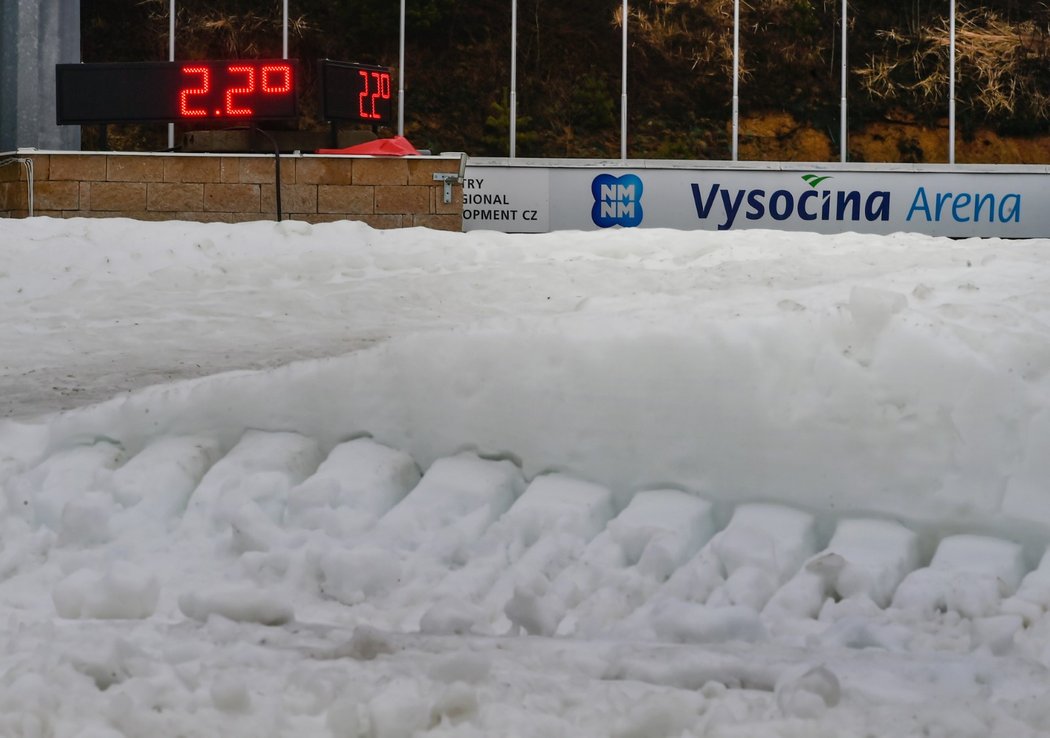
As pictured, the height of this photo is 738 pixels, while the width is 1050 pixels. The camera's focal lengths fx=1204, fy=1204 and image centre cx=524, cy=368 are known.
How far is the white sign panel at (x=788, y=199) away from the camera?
1617 cm

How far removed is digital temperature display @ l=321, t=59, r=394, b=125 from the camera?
13.4 metres

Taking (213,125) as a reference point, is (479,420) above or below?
below

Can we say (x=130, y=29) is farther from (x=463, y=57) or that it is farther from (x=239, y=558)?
(x=239, y=558)

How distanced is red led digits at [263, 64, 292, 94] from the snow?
817 cm

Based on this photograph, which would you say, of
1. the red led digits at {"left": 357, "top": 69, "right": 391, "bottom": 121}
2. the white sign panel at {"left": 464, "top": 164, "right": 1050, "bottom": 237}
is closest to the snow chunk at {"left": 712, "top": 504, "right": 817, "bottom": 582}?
the red led digits at {"left": 357, "top": 69, "right": 391, "bottom": 121}

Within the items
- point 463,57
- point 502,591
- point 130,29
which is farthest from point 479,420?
point 130,29

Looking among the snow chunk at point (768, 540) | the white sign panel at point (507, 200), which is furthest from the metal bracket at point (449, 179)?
the snow chunk at point (768, 540)

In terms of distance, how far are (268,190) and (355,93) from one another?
5.26ft

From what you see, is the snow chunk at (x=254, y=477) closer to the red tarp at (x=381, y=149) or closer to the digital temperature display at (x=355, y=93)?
the red tarp at (x=381, y=149)

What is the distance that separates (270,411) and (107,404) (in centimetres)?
62

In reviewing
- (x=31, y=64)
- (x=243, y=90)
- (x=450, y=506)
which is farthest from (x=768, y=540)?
(x=31, y=64)

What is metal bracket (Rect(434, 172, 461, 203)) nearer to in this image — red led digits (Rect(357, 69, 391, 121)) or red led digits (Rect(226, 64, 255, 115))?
red led digits (Rect(357, 69, 391, 121))

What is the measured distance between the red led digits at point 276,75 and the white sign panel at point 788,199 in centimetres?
346

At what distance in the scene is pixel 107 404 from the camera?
14.4 ft
